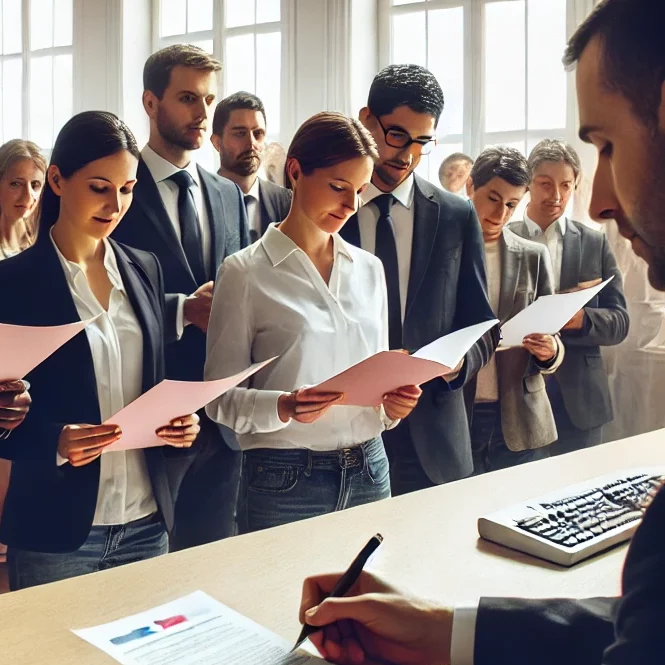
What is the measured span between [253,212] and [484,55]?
6.46 ft

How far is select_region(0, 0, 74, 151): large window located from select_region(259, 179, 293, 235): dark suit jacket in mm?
752

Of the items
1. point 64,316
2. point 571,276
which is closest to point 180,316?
point 64,316

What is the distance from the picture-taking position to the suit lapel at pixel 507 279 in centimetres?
322

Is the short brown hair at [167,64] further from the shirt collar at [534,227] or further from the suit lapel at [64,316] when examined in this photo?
the shirt collar at [534,227]

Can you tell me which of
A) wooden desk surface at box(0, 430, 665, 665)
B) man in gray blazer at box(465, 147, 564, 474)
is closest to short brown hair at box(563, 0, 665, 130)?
wooden desk surface at box(0, 430, 665, 665)

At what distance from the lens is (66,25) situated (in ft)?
10.3

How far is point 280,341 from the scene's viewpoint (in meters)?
2.20

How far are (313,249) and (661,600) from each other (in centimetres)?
162

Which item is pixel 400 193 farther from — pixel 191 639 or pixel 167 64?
pixel 191 639

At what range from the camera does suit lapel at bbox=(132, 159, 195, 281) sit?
239cm

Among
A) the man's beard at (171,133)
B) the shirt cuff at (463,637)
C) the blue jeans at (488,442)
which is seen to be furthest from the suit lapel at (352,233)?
the shirt cuff at (463,637)

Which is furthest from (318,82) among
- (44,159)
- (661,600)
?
(661,600)

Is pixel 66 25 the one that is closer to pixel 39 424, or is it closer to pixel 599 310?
pixel 39 424

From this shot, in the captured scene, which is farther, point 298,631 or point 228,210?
point 228,210
